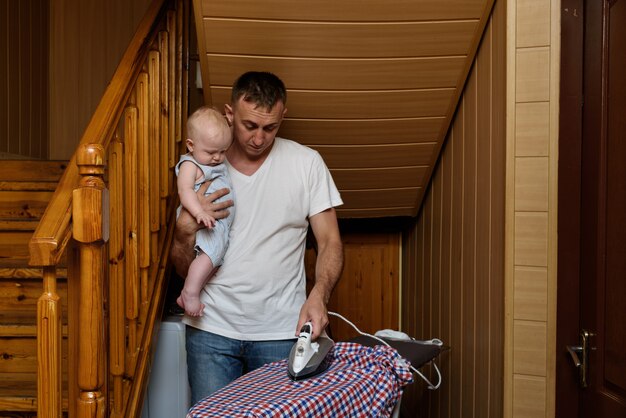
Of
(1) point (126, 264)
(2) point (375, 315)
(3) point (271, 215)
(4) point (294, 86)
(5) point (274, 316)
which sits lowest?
(2) point (375, 315)

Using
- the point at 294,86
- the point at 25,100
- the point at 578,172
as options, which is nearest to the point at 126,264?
the point at 294,86

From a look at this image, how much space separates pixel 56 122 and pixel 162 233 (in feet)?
8.43

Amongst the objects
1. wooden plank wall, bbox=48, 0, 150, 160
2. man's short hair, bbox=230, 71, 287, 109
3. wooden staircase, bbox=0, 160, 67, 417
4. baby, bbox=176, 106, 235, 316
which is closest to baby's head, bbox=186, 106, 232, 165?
baby, bbox=176, 106, 235, 316

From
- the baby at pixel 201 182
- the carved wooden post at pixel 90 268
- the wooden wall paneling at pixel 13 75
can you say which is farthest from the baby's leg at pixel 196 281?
the wooden wall paneling at pixel 13 75

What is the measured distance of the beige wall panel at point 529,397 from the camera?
6.69ft

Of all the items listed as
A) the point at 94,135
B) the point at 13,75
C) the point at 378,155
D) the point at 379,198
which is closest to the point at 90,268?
the point at 94,135

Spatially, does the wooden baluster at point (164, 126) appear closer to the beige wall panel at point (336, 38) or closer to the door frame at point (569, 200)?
the beige wall panel at point (336, 38)

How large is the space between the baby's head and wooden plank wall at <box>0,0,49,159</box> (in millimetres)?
2240

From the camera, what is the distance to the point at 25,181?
3.21 m

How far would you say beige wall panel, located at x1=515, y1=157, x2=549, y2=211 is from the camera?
6.61 ft

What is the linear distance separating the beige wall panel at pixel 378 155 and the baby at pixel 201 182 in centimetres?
89

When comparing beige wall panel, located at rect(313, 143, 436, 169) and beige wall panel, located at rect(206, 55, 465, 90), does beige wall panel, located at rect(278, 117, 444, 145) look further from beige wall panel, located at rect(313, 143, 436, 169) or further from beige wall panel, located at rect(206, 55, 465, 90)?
beige wall panel, located at rect(206, 55, 465, 90)

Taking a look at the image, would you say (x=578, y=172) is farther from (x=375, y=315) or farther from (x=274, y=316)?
(x=375, y=315)

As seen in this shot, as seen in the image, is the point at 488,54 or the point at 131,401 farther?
the point at 488,54
